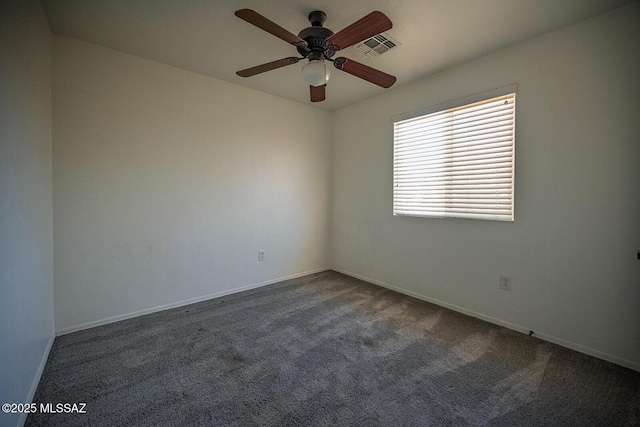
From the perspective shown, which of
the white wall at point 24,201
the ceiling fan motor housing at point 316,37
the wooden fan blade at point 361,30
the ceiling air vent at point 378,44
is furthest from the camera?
the ceiling air vent at point 378,44

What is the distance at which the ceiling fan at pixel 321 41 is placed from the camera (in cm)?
159

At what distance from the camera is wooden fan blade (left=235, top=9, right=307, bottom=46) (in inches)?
58.5

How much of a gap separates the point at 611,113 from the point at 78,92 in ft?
13.9

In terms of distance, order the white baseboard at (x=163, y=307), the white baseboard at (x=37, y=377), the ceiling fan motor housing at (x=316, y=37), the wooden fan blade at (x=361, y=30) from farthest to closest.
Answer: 1. the white baseboard at (x=163, y=307)
2. the ceiling fan motor housing at (x=316, y=37)
3. the wooden fan blade at (x=361, y=30)
4. the white baseboard at (x=37, y=377)

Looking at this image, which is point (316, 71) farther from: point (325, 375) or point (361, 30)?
point (325, 375)

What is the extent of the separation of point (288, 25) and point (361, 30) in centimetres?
78

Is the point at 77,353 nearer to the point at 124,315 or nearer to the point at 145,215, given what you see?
the point at 124,315

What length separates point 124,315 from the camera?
2609 millimetres

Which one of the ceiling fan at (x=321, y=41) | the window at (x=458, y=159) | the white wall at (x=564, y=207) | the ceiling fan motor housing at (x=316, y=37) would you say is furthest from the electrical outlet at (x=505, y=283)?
the ceiling fan motor housing at (x=316, y=37)

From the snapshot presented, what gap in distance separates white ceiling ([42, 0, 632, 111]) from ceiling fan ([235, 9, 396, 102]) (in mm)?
208

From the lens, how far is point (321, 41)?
1.93m

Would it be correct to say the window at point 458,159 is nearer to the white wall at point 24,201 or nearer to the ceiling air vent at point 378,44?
the ceiling air vent at point 378,44

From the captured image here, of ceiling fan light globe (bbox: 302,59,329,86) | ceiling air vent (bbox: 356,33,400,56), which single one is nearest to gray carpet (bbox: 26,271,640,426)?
ceiling fan light globe (bbox: 302,59,329,86)

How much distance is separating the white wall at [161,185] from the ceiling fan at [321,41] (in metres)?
1.22
